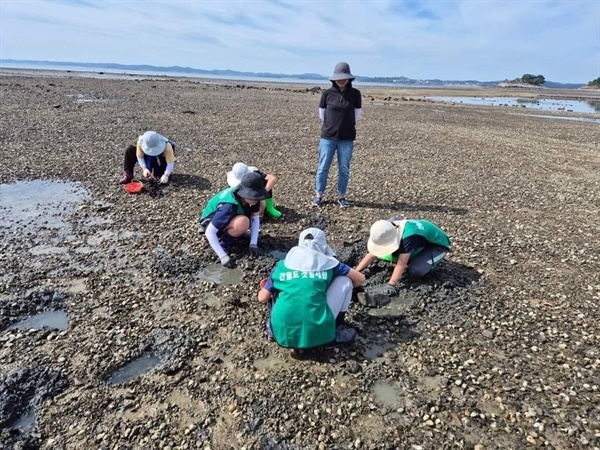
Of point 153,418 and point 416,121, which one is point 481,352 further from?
point 416,121

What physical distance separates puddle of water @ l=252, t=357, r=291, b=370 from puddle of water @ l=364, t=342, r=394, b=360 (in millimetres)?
864

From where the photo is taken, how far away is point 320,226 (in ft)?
24.7

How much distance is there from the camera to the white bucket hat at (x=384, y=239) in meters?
5.27

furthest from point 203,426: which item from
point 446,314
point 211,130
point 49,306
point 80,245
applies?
point 211,130

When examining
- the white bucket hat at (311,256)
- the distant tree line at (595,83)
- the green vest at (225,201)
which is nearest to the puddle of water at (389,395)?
the white bucket hat at (311,256)

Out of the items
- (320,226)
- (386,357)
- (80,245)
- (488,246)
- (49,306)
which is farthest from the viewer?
(320,226)

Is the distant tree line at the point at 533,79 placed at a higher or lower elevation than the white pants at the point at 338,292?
higher

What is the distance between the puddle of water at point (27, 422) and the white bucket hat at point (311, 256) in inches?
98.5

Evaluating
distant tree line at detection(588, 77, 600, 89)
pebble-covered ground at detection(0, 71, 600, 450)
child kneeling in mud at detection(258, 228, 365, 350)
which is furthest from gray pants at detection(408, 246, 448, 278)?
distant tree line at detection(588, 77, 600, 89)

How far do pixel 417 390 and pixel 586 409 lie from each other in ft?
4.78

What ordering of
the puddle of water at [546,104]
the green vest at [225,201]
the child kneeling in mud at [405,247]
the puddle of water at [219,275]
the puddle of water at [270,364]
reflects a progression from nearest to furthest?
1. the puddle of water at [270,364]
2. the child kneeling in mud at [405,247]
3. the puddle of water at [219,275]
4. the green vest at [225,201]
5. the puddle of water at [546,104]

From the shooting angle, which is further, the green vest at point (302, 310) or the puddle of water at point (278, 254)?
the puddle of water at point (278, 254)

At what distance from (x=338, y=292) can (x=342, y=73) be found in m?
4.86

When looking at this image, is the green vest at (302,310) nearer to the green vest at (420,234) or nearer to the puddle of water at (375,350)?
the puddle of water at (375,350)
